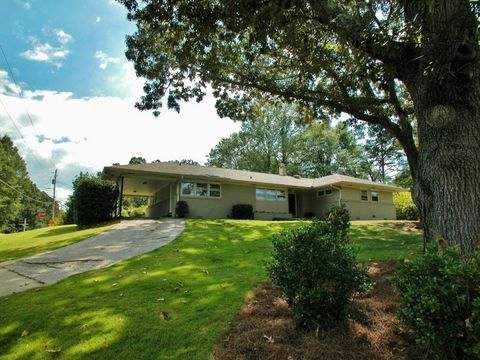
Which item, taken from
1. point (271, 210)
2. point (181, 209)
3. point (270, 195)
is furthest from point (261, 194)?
point (181, 209)

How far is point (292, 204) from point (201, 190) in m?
9.49

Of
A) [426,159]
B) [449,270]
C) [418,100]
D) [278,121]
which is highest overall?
[278,121]

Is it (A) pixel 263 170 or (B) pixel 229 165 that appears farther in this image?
(B) pixel 229 165

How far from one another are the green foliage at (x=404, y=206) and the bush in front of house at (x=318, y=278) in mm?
23989

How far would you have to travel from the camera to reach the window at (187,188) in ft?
67.6

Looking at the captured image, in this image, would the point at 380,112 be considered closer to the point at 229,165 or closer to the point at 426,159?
the point at 426,159

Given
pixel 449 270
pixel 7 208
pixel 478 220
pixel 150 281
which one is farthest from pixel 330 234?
pixel 7 208

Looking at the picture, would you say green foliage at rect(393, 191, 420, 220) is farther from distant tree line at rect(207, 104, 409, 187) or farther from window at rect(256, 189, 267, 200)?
distant tree line at rect(207, 104, 409, 187)

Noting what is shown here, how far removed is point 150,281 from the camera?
19.4 ft

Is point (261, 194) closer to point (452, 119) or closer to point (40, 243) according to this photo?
point (40, 243)

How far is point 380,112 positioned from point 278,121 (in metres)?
37.2

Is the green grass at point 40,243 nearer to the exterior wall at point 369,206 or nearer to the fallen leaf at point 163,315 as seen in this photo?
the fallen leaf at point 163,315

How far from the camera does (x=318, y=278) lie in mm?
3594

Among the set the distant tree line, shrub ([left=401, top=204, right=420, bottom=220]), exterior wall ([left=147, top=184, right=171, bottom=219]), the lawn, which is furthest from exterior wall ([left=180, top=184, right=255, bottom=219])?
the distant tree line
